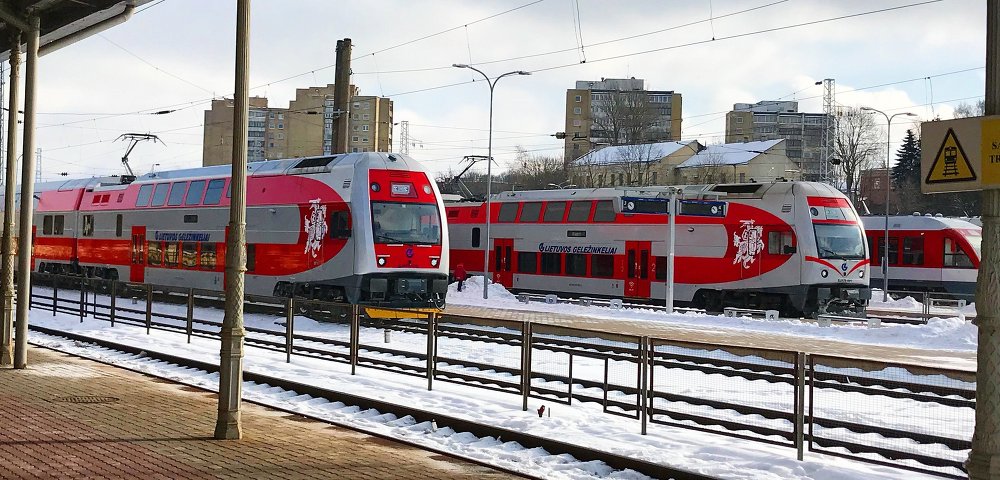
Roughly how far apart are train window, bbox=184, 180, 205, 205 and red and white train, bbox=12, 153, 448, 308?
35 millimetres

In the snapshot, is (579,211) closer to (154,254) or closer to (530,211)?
(530,211)

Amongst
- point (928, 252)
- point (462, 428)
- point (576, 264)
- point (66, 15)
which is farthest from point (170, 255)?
point (928, 252)

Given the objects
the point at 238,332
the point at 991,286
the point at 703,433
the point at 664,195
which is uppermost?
the point at 664,195

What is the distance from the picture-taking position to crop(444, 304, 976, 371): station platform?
2102 centimetres

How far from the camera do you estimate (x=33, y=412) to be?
11.7m

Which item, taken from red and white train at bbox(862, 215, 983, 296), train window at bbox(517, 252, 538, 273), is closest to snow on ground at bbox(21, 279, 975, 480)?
train window at bbox(517, 252, 538, 273)

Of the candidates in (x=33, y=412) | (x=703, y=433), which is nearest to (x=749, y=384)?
(x=703, y=433)

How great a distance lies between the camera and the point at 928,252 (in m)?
41.5

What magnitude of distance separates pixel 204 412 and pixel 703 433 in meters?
5.75

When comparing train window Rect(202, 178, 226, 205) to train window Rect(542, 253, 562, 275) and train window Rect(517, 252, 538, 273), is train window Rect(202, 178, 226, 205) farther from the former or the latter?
train window Rect(517, 252, 538, 273)

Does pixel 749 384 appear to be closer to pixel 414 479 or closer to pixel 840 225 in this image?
pixel 414 479

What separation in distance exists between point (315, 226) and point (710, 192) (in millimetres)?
12564

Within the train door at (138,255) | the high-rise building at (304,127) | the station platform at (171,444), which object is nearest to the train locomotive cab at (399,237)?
the train door at (138,255)

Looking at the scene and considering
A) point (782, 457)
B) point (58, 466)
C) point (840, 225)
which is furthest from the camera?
point (840, 225)
